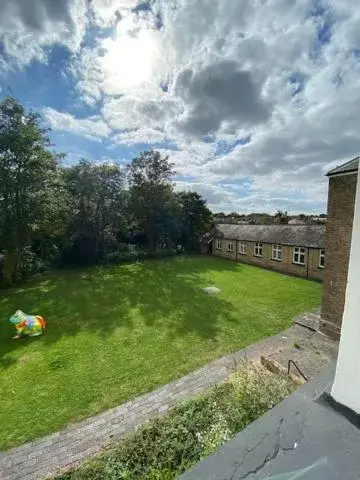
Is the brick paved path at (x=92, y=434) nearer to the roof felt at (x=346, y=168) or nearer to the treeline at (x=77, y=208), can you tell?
the roof felt at (x=346, y=168)

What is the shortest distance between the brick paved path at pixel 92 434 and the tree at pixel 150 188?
22493 millimetres

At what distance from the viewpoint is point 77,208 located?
2380 cm

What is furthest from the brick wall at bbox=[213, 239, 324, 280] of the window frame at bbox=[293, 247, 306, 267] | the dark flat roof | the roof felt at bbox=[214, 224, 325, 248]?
the dark flat roof

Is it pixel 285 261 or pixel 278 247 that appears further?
pixel 278 247

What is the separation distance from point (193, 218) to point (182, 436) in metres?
28.3

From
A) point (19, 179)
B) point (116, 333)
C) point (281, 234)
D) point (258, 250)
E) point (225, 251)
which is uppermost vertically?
point (19, 179)

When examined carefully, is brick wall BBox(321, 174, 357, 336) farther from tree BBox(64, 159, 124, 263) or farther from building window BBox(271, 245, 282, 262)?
tree BBox(64, 159, 124, 263)

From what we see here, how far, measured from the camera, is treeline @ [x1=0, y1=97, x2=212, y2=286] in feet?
54.9

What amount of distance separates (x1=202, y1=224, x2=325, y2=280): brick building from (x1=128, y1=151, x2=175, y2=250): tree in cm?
758

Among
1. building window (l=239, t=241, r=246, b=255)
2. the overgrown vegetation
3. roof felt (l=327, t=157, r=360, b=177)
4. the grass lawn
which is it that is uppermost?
roof felt (l=327, t=157, r=360, b=177)

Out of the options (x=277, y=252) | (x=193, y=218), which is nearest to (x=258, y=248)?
(x=277, y=252)

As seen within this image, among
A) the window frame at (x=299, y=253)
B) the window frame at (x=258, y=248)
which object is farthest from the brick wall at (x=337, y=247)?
the window frame at (x=258, y=248)

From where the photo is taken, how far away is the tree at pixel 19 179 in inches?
637

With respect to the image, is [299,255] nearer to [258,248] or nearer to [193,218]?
[258,248]
